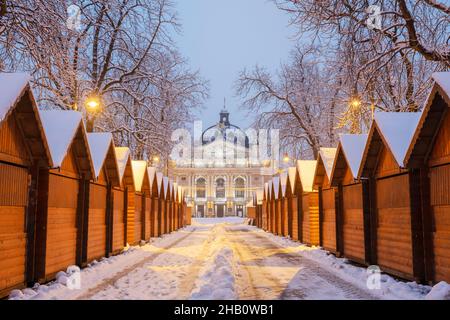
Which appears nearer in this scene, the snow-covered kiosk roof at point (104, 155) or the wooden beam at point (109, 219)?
the snow-covered kiosk roof at point (104, 155)

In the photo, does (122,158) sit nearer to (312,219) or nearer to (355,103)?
(312,219)

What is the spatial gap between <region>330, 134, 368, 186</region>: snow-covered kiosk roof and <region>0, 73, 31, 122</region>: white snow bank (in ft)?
31.0

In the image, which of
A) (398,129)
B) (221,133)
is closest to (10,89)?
(398,129)

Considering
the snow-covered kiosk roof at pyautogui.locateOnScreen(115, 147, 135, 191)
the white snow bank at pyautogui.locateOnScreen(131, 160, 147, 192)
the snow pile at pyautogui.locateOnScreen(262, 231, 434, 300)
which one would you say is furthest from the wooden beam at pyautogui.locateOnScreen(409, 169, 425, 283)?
the white snow bank at pyautogui.locateOnScreen(131, 160, 147, 192)

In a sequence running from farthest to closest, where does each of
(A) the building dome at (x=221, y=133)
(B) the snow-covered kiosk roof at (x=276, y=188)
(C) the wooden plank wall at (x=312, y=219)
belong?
(A) the building dome at (x=221, y=133)
(B) the snow-covered kiosk roof at (x=276, y=188)
(C) the wooden plank wall at (x=312, y=219)

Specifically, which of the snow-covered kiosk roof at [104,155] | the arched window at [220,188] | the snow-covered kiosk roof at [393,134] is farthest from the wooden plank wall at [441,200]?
the arched window at [220,188]

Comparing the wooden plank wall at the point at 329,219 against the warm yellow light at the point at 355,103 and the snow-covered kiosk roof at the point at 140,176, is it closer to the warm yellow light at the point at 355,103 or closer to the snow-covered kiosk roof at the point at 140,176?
the warm yellow light at the point at 355,103

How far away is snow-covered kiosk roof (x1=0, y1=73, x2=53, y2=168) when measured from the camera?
8.23 metres

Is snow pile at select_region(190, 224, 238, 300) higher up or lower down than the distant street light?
lower down

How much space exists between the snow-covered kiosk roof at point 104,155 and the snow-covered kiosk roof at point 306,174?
9268mm

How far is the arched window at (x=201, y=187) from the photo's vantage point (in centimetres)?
10631

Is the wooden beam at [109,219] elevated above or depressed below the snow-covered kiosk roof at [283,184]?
below

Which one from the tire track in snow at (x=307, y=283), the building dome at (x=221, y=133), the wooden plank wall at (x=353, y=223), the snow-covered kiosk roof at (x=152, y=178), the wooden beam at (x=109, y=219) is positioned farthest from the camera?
the building dome at (x=221, y=133)

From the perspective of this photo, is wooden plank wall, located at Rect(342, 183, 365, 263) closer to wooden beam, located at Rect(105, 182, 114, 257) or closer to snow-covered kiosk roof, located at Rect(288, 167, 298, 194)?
wooden beam, located at Rect(105, 182, 114, 257)
